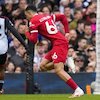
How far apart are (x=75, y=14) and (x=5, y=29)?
578cm

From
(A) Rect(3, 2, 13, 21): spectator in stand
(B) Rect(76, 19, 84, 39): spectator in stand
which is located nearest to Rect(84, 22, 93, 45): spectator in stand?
(B) Rect(76, 19, 84, 39): spectator in stand

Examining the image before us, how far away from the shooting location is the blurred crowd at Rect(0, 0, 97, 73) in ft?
53.0

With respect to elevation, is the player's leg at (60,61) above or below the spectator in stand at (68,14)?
below

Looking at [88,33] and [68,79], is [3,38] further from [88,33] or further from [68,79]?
[88,33]

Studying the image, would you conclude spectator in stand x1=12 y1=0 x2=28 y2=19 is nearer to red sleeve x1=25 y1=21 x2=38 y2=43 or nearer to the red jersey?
the red jersey

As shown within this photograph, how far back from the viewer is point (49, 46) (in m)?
17.0

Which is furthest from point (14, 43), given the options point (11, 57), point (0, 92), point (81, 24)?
point (0, 92)

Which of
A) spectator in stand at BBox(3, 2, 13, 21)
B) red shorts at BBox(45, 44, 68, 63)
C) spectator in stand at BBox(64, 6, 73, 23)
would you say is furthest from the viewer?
spectator in stand at BBox(3, 2, 13, 21)

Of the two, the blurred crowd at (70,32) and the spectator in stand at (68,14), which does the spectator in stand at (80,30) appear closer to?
the blurred crowd at (70,32)

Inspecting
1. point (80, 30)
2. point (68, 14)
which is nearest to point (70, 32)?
point (80, 30)

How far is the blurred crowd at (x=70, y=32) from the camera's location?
1616 centimetres

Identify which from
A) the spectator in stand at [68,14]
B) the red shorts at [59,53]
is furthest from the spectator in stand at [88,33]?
the red shorts at [59,53]

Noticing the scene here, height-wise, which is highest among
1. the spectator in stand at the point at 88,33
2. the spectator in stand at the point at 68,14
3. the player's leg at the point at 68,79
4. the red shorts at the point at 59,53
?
the spectator in stand at the point at 68,14

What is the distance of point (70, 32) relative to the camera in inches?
682
